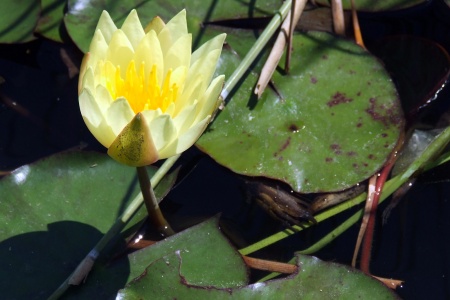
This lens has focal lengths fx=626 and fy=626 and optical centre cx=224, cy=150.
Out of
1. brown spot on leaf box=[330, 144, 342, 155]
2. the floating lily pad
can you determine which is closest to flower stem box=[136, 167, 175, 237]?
brown spot on leaf box=[330, 144, 342, 155]

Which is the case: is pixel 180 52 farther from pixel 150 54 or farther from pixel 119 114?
pixel 119 114

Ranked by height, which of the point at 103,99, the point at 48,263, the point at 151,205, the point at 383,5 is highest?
the point at 103,99

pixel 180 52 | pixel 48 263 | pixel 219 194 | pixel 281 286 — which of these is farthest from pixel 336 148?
pixel 48 263

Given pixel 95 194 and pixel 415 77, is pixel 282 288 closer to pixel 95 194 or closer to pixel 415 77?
pixel 95 194

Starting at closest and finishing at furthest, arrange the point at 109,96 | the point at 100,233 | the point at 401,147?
the point at 109,96, the point at 100,233, the point at 401,147

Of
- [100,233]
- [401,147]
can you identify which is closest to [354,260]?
[401,147]

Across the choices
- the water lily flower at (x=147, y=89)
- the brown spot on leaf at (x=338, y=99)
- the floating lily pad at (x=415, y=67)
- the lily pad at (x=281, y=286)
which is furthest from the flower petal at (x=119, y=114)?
the floating lily pad at (x=415, y=67)
